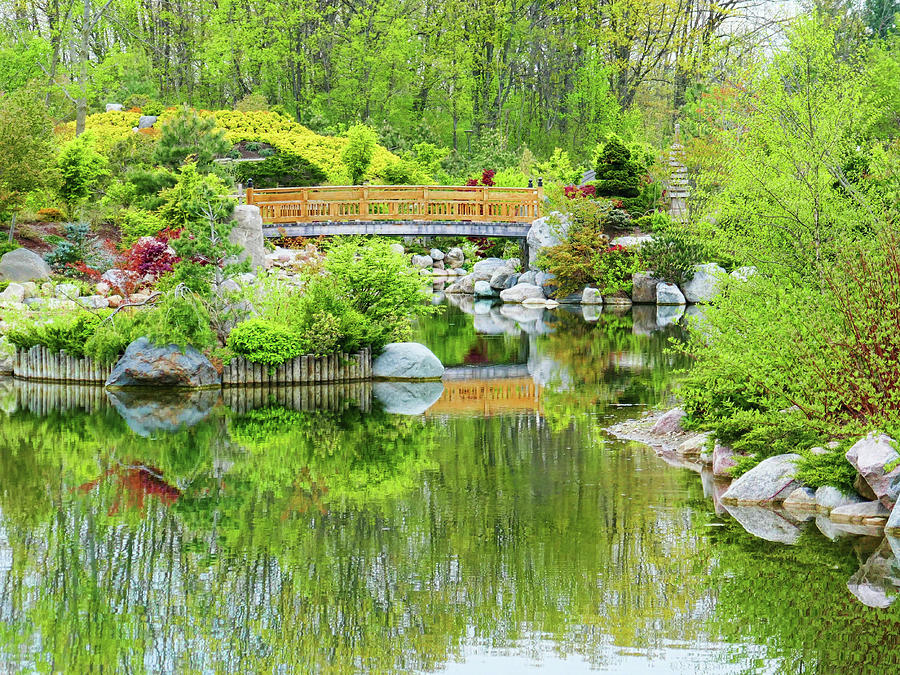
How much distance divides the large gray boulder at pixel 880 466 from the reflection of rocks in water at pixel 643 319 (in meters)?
14.8

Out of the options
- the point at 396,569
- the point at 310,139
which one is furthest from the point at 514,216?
the point at 396,569

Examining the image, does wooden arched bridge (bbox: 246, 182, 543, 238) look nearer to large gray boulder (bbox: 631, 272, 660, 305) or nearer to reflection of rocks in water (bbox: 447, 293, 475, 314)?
reflection of rocks in water (bbox: 447, 293, 475, 314)

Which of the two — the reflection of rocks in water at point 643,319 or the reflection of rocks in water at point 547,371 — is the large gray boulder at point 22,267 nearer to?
the reflection of rocks in water at point 547,371

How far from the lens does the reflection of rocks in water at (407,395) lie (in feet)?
48.1

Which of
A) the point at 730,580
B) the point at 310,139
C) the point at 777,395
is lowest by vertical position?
the point at 730,580

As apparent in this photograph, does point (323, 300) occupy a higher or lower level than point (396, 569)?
higher

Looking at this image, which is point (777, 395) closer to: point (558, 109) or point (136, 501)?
point (136, 501)

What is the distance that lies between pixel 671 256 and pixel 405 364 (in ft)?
50.0

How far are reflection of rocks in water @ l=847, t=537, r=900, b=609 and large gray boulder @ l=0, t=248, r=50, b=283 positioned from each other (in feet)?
62.4

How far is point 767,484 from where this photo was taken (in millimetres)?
9828

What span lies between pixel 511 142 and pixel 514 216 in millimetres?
24982

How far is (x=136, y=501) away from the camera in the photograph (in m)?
9.75

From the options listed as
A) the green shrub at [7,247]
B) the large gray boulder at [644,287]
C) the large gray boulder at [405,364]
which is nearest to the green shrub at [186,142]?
the green shrub at [7,247]

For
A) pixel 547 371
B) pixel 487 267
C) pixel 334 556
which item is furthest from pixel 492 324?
pixel 334 556
